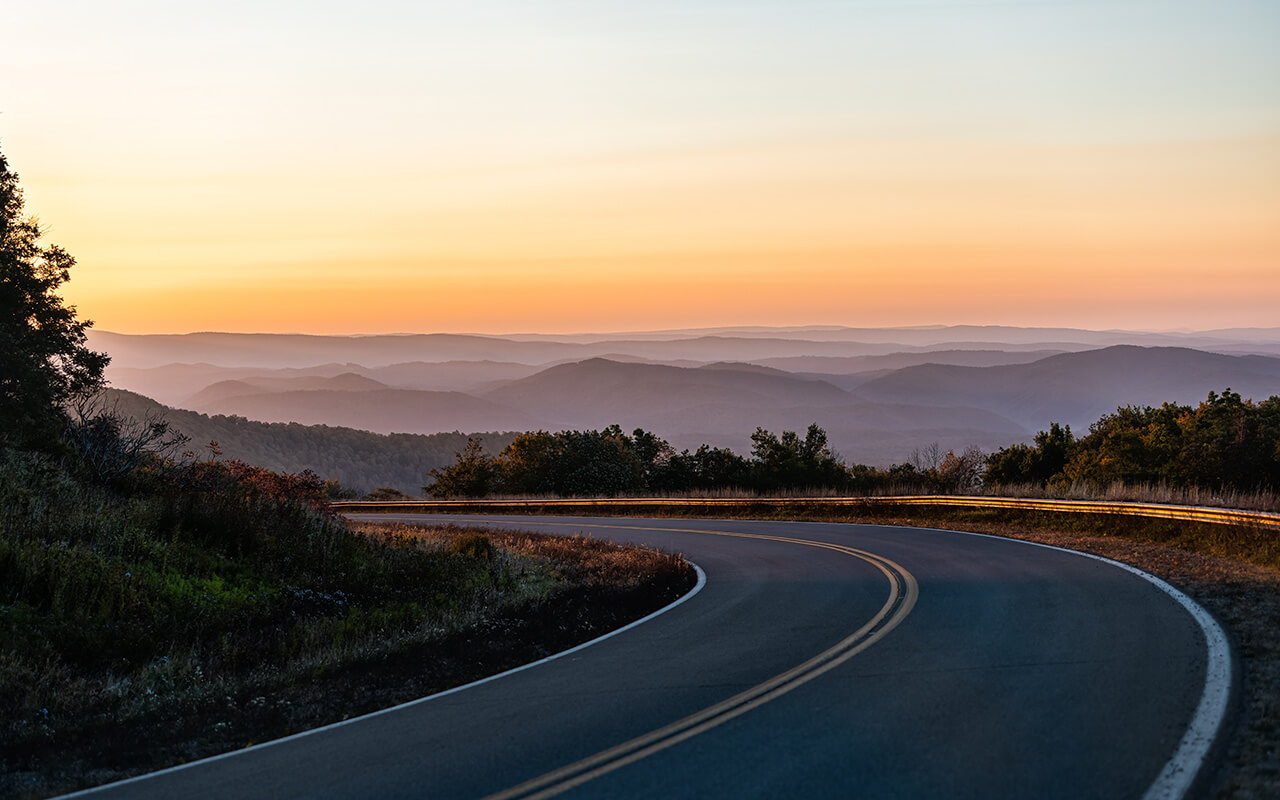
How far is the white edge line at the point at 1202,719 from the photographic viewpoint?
20.4 feet

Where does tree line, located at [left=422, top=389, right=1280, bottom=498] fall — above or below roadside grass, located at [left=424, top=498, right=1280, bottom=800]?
above

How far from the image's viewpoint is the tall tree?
18750 millimetres

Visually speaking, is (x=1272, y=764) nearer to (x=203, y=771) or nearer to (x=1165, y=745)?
(x=1165, y=745)

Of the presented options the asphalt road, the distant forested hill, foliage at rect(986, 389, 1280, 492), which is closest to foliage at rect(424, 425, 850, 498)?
foliage at rect(986, 389, 1280, 492)

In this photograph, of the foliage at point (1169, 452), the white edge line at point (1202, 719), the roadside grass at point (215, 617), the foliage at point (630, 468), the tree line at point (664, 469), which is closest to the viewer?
the white edge line at point (1202, 719)

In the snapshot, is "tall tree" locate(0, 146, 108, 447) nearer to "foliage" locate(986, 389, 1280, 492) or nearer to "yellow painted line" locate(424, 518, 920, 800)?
"yellow painted line" locate(424, 518, 920, 800)

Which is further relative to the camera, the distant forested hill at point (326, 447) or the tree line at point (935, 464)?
the distant forested hill at point (326, 447)

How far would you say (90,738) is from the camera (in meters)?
8.46

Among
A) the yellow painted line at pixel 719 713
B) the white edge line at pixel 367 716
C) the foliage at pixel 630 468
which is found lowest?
the white edge line at pixel 367 716

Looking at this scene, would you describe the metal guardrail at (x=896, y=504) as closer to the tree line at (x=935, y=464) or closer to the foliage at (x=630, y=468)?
the tree line at (x=935, y=464)

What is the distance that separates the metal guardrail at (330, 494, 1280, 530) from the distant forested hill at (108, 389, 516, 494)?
80259 millimetres

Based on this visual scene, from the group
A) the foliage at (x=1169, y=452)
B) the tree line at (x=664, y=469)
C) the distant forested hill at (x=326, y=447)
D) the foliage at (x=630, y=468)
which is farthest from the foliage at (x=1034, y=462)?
the distant forested hill at (x=326, y=447)

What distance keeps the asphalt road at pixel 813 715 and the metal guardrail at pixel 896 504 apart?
16.2 feet

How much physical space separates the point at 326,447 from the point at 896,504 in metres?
122
